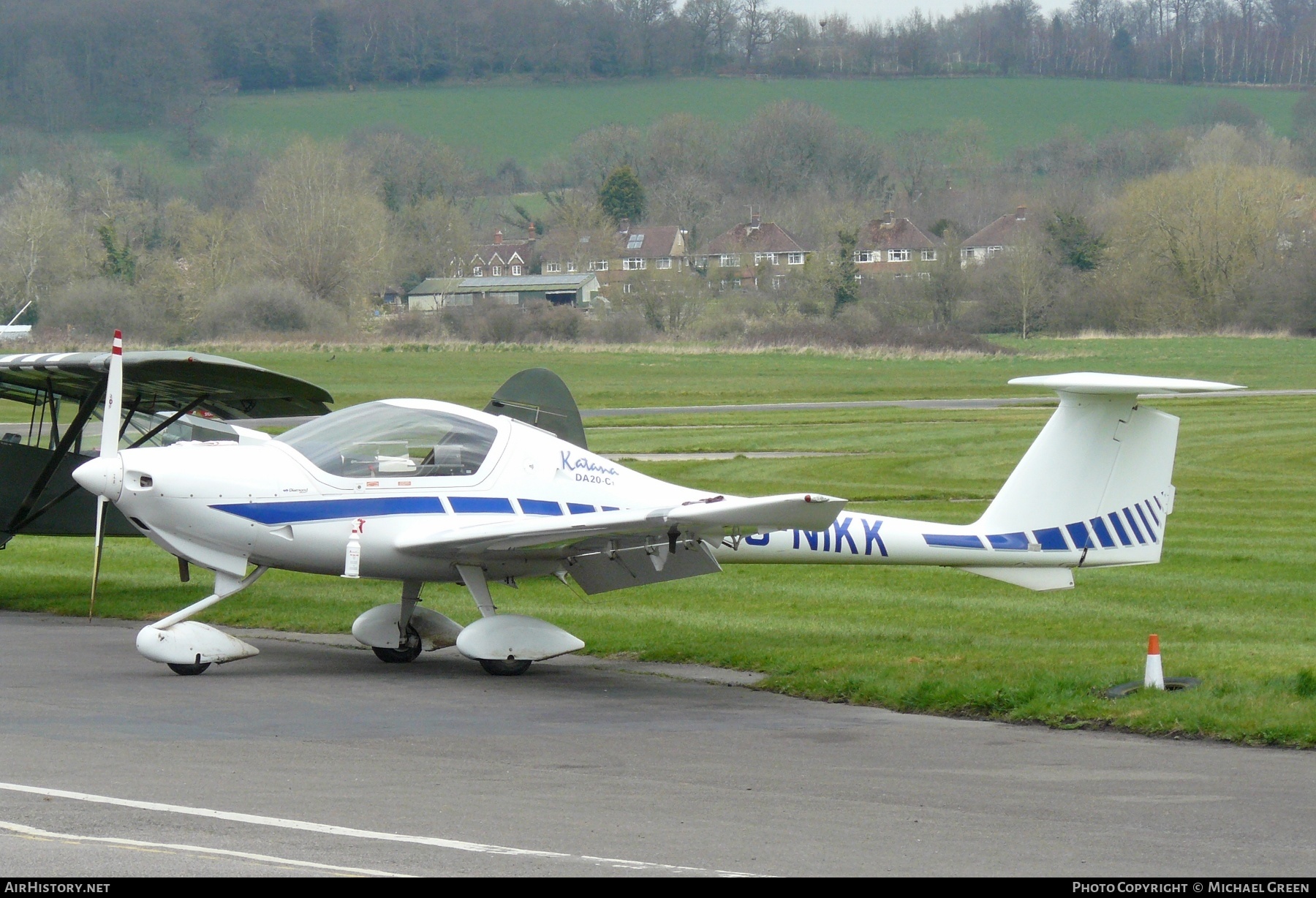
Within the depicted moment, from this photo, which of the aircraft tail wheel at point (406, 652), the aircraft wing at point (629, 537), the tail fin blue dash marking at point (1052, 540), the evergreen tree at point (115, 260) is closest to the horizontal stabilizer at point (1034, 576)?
the tail fin blue dash marking at point (1052, 540)

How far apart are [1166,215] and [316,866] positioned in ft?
Answer: 295

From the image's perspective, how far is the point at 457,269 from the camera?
126 metres

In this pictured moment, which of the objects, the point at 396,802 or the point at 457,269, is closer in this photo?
the point at 396,802

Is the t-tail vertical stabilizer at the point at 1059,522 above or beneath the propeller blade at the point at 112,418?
beneath

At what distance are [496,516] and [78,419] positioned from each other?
561 cm

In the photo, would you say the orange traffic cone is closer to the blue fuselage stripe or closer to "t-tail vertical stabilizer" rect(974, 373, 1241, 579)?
"t-tail vertical stabilizer" rect(974, 373, 1241, 579)

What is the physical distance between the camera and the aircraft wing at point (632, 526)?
9.20 m

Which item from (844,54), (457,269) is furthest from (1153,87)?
(457,269)

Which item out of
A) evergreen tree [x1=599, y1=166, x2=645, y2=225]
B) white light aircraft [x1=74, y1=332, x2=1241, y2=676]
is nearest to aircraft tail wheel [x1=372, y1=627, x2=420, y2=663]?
white light aircraft [x1=74, y1=332, x2=1241, y2=676]

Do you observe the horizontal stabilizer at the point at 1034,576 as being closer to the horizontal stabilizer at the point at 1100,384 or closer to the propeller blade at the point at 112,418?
the horizontal stabilizer at the point at 1100,384

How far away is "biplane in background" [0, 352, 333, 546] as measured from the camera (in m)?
13.6

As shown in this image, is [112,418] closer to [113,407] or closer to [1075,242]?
[113,407]

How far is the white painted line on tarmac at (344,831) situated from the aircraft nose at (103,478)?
352 centimetres
